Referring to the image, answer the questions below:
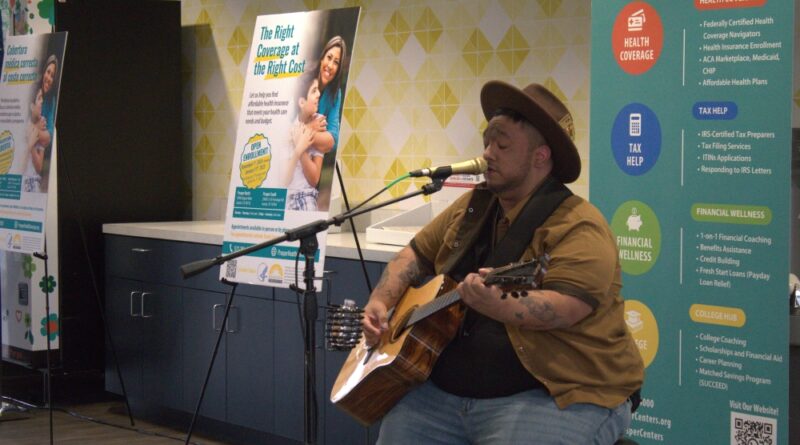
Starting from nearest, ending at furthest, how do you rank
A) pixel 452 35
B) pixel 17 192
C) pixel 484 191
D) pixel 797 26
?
pixel 484 191 < pixel 797 26 < pixel 452 35 < pixel 17 192

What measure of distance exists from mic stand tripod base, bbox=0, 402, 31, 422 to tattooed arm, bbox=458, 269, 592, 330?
3409mm

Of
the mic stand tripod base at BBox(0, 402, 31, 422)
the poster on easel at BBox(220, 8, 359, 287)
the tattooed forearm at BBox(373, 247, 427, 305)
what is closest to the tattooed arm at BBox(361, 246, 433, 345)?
the tattooed forearm at BBox(373, 247, 427, 305)

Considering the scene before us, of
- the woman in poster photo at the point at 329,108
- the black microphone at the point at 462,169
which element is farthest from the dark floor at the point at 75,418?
the black microphone at the point at 462,169

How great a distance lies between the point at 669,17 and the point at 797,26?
2.00 feet

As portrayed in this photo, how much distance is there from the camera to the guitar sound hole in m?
2.63

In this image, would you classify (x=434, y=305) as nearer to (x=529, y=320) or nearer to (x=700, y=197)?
(x=529, y=320)

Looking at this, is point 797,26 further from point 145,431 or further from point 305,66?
point 145,431

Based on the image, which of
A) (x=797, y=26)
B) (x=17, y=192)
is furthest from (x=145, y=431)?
(x=797, y=26)

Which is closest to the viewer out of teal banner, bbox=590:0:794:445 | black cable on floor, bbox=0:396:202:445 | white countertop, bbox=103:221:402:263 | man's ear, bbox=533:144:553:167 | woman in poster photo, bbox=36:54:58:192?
man's ear, bbox=533:144:553:167

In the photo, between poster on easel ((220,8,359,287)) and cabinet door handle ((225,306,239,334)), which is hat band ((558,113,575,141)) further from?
cabinet door handle ((225,306,239,334))

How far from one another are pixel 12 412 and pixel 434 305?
336 cm

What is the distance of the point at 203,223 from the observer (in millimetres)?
5363

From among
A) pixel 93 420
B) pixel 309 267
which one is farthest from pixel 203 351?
pixel 309 267

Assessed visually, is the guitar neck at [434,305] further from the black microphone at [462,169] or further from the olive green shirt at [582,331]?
the black microphone at [462,169]
